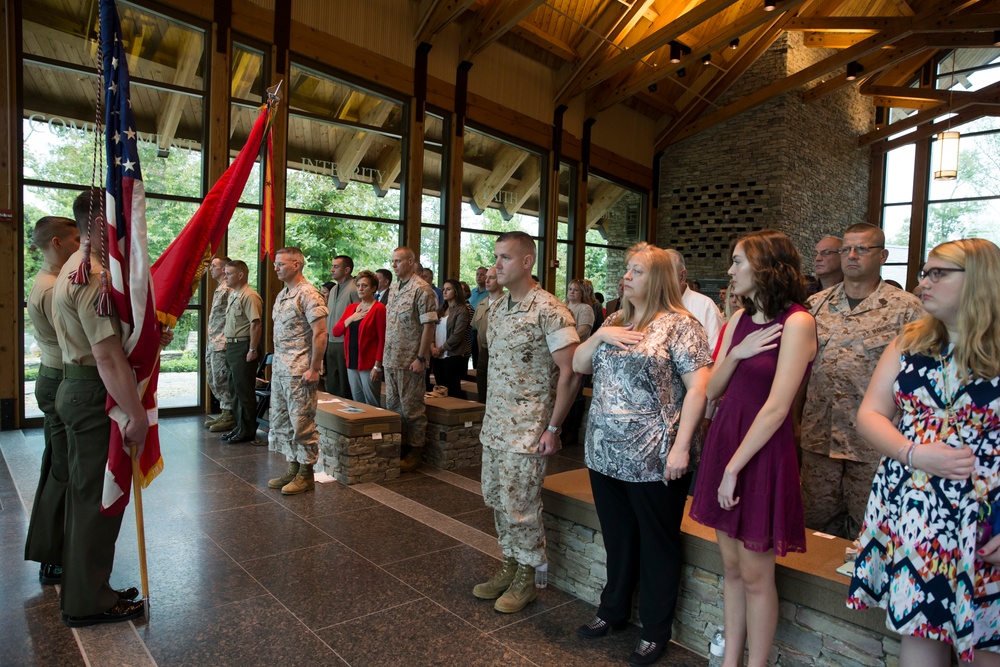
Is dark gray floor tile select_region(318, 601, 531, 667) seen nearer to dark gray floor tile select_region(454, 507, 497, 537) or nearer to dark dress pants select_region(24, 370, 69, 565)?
dark gray floor tile select_region(454, 507, 497, 537)

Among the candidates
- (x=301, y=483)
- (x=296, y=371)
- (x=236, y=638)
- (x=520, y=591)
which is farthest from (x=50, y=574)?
(x=520, y=591)

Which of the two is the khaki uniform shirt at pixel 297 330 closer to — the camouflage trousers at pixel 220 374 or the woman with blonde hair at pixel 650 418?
the camouflage trousers at pixel 220 374

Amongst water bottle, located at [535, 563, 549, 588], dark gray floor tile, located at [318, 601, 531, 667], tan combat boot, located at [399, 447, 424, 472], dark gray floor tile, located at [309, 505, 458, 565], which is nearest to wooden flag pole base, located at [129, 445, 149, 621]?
dark gray floor tile, located at [318, 601, 531, 667]

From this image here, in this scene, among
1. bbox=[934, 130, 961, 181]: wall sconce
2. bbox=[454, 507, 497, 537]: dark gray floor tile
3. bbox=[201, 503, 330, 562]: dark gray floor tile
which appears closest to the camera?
bbox=[201, 503, 330, 562]: dark gray floor tile

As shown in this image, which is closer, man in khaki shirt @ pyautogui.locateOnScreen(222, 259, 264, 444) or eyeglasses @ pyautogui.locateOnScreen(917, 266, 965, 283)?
eyeglasses @ pyautogui.locateOnScreen(917, 266, 965, 283)

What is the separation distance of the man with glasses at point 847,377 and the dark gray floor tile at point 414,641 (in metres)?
1.44

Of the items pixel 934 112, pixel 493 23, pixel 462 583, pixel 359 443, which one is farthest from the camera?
pixel 934 112

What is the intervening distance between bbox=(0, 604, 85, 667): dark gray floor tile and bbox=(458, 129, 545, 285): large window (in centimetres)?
755

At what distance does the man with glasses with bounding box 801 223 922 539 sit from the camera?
2.65 meters

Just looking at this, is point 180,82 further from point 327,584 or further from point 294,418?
point 327,584

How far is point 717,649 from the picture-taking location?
2.32 metres

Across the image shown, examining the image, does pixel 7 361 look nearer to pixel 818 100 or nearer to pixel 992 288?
pixel 992 288

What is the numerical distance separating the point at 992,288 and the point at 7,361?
719cm

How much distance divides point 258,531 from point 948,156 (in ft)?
32.0
